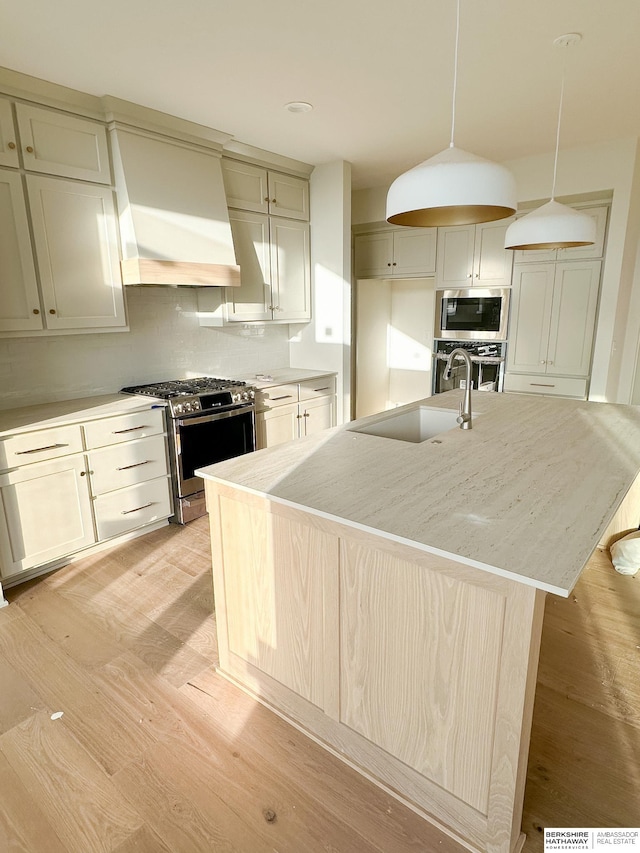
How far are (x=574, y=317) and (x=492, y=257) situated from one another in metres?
0.90

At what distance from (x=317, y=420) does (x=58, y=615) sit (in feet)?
8.42

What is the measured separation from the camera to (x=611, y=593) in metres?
2.58

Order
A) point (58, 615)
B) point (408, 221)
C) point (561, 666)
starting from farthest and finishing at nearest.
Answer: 1. point (58, 615)
2. point (561, 666)
3. point (408, 221)

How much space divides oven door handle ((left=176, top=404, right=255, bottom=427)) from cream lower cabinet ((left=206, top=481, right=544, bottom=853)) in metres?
1.58

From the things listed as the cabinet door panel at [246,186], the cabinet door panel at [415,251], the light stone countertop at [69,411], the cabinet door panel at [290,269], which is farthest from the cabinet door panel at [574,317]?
the light stone countertop at [69,411]

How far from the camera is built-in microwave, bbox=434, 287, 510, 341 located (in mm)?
4477

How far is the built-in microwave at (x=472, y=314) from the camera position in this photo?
14.7 ft

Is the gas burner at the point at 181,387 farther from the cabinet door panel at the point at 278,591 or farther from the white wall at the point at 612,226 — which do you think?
the white wall at the point at 612,226

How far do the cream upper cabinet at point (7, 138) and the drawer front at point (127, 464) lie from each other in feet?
Answer: 5.28

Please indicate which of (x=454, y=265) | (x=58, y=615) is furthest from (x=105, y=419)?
(x=454, y=265)

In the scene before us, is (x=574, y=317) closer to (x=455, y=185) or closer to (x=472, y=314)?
(x=472, y=314)

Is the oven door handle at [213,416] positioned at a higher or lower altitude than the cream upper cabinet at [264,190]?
lower

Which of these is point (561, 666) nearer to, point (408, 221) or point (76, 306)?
point (408, 221)

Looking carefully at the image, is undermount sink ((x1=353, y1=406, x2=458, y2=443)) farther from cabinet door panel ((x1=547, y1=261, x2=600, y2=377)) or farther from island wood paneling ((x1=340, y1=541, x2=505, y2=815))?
cabinet door panel ((x1=547, y1=261, x2=600, y2=377))
